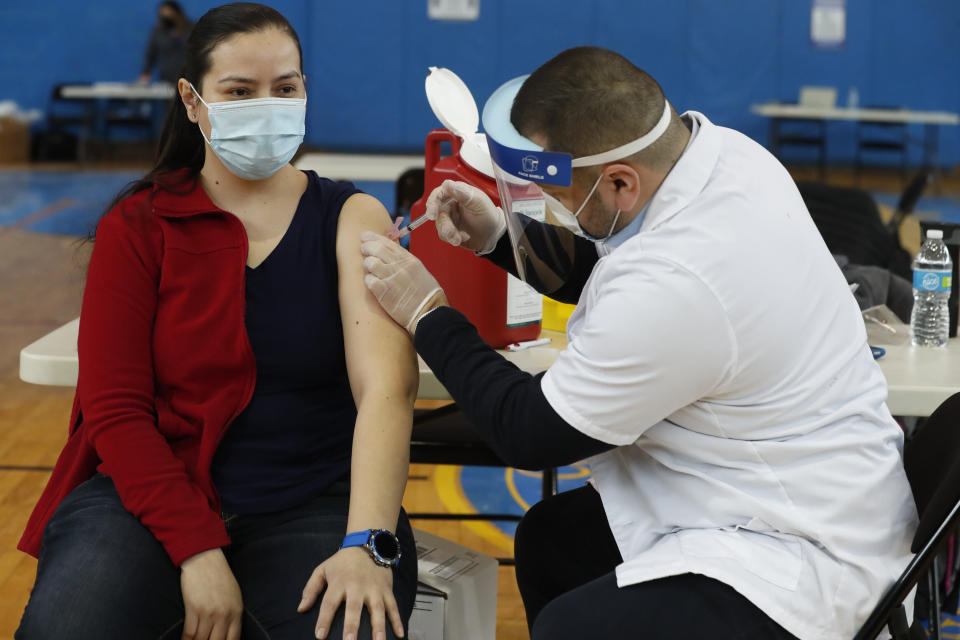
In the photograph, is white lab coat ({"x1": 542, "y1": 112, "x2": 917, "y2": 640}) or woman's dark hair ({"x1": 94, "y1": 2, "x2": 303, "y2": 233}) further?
woman's dark hair ({"x1": 94, "y1": 2, "x2": 303, "y2": 233})

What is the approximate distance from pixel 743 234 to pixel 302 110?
78 centimetres

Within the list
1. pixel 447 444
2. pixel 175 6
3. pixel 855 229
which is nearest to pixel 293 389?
pixel 447 444

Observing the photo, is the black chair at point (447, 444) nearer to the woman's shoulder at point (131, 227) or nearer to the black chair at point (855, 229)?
the woman's shoulder at point (131, 227)

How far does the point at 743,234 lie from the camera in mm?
1243

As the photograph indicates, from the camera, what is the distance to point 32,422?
3861mm

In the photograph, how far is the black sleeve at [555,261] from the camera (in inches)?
63.2

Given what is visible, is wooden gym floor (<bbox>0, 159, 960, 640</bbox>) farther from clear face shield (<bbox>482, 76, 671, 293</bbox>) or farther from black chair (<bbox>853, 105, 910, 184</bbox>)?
black chair (<bbox>853, 105, 910, 184</bbox>)

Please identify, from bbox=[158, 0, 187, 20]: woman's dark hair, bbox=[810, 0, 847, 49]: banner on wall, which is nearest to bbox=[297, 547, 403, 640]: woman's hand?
bbox=[158, 0, 187, 20]: woman's dark hair

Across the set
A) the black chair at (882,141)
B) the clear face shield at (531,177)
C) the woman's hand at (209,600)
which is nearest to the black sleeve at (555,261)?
the clear face shield at (531,177)

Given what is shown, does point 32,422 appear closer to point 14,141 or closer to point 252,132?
point 252,132

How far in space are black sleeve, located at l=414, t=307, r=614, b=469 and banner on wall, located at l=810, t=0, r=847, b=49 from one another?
445 inches

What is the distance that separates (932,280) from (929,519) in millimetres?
812

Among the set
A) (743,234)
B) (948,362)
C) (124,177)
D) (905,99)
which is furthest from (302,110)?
(905,99)

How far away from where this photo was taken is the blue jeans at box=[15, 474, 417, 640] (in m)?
1.27
